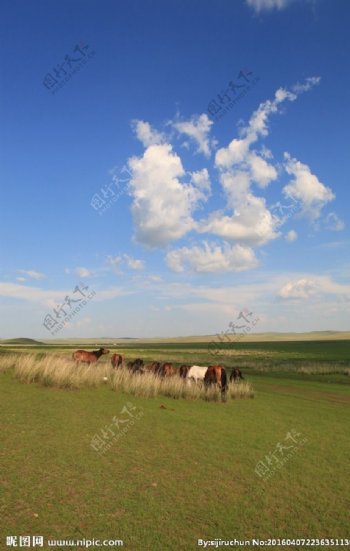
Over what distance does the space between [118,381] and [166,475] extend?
956 cm

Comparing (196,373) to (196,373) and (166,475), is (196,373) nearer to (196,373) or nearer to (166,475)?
(196,373)

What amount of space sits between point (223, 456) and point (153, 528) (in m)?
3.62

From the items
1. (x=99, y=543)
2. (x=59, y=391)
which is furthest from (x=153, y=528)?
(x=59, y=391)

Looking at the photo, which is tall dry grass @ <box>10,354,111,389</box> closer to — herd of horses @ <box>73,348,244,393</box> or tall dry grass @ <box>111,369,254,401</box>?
tall dry grass @ <box>111,369,254,401</box>

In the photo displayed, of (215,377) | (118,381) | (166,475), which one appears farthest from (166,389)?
(166,475)

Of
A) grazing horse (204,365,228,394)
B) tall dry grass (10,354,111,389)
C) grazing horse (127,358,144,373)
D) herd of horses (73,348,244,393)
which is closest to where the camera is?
tall dry grass (10,354,111,389)

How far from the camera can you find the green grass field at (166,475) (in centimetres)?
596

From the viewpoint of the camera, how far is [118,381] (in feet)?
56.4

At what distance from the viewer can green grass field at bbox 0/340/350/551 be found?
596 cm

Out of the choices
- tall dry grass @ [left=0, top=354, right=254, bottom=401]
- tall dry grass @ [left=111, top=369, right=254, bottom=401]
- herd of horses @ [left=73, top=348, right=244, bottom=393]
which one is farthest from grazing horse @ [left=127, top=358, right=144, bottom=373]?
tall dry grass @ [left=111, top=369, right=254, bottom=401]

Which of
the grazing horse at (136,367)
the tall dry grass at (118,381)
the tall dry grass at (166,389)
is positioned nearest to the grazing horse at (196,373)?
the grazing horse at (136,367)

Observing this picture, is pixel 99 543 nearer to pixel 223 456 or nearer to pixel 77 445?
pixel 77 445

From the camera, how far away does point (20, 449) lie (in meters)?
8.25

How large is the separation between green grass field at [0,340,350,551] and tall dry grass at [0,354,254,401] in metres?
2.17
